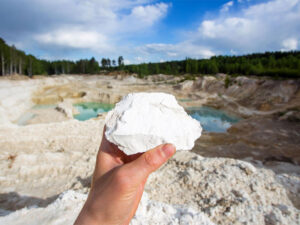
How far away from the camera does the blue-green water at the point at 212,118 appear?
16.4 m

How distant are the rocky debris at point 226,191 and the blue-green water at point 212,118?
36.6ft

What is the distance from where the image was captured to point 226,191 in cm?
387

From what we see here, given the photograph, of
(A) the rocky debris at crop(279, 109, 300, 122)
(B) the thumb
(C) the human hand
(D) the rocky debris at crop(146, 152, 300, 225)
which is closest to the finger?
(C) the human hand

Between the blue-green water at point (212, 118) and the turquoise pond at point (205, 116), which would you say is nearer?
the blue-green water at point (212, 118)

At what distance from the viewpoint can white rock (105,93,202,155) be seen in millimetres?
1684

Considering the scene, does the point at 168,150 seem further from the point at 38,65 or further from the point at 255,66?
the point at 38,65

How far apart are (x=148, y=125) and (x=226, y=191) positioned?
3150 mm

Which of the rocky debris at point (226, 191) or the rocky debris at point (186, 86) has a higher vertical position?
the rocky debris at point (186, 86)

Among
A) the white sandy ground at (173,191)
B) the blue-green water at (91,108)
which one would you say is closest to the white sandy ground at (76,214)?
the white sandy ground at (173,191)

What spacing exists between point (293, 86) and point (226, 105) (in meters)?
8.52

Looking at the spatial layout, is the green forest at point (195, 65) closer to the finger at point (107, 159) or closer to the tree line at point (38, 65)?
the tree line at point (38, 65)

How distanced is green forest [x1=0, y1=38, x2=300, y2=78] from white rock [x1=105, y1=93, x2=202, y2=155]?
103 feet

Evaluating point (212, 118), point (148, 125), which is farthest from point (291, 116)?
point (148, 125)

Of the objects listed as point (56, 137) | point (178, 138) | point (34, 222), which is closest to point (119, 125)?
point (178, 138)
